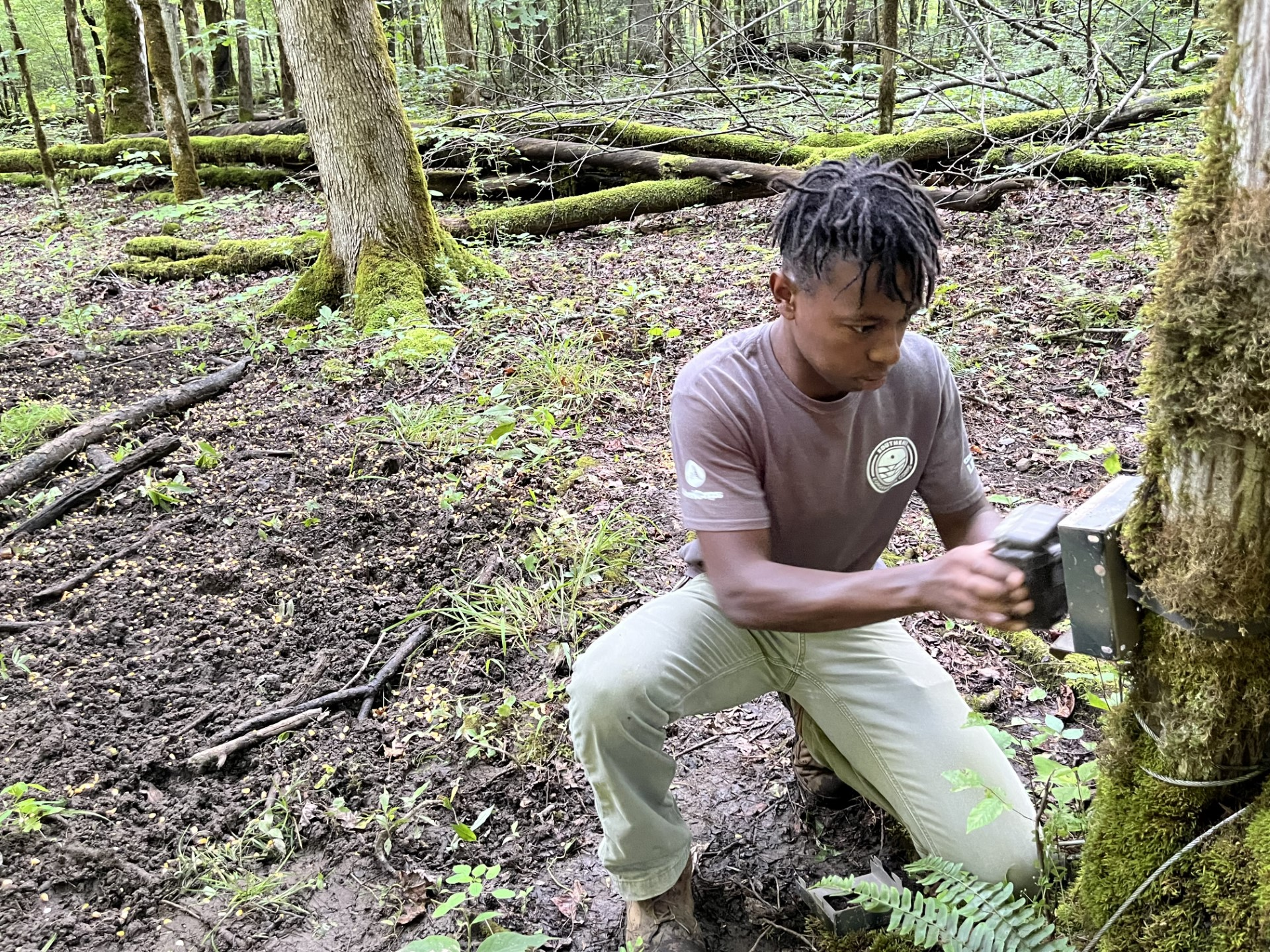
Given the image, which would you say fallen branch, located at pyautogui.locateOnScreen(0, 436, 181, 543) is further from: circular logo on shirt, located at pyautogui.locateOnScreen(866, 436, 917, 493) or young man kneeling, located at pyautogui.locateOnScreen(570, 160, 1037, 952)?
circular logo on shirt, located at pyautogui.locateOnScreen(866, 436, 917, 493)

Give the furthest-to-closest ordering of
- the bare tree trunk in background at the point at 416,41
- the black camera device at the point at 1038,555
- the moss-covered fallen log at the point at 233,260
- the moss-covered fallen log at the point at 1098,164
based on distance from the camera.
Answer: the bare tree trunk in background at the point at 416,41 → the moss-covered fallen log at the point at 233,260 → the moss-covered fallen log at the point at 1098,164 → the black camera device at the point at 1038,555

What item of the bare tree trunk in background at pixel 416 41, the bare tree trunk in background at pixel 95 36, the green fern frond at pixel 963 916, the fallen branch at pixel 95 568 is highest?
the bare tree trunk in background at pixel 95 36

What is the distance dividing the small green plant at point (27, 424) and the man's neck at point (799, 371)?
4.47m

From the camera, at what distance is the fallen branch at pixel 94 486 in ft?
13.6

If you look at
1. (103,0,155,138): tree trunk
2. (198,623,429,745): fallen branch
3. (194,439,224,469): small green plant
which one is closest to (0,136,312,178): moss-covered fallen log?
(103,0,155,138): tree trunk

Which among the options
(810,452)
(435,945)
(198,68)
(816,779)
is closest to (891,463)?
(810,452)

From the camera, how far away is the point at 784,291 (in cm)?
201

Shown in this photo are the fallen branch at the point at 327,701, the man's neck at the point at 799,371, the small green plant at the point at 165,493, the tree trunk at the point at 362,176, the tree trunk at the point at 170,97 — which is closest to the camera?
the man's neck at the point at 799,371

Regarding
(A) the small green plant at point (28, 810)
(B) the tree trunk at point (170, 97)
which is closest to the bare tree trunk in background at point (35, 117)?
(B) the tree trunk at point (170, 97)

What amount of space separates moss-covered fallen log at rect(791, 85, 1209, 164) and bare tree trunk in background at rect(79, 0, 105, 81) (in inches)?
616

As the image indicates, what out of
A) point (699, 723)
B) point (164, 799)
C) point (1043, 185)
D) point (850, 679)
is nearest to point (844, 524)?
point (850, 679)

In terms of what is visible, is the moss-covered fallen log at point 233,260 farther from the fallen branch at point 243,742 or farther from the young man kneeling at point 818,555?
the young man kneeling at point 818,555

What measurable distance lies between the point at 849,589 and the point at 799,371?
0.58 metres

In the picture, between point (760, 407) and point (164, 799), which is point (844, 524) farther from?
point (164, 799)
